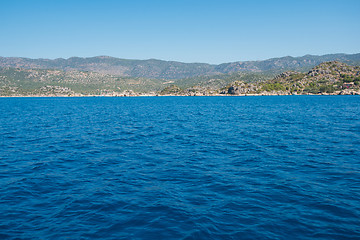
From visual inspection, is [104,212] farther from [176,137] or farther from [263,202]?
[176,137]

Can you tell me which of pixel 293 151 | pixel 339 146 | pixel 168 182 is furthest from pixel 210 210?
pixel 339 146

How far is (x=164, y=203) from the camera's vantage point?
17.3 meters

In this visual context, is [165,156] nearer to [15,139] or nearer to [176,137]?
[176,137]

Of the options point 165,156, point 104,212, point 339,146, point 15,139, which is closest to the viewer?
point 104,212

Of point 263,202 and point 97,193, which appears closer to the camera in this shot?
point 263,202

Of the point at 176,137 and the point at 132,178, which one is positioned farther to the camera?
the point at 176,137

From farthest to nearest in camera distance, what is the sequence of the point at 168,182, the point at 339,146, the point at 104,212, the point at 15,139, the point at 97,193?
the point at 15,139 < the point at 339,146 < the point at 168,182 < the point at 97,193 < the point at 104,212

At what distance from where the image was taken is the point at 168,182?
2144 centimetres

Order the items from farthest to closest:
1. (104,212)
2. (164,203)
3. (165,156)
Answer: (165,156)
(164,203)
(104,212)

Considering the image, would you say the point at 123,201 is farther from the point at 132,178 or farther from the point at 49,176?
the point at 49,176

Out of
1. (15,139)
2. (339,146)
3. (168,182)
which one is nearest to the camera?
(168,182)

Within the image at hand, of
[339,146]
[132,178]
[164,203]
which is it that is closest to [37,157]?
[132,178]

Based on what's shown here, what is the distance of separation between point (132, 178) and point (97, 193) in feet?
12.8

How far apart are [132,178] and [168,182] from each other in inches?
136
